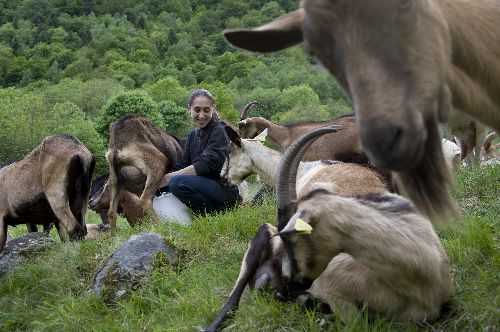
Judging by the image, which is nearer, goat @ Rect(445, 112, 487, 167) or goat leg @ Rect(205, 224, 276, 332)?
goat leg @ Rect(205, 224, 276, 332)

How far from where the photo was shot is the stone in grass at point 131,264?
17.3 feet

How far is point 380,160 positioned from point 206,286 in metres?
3.10

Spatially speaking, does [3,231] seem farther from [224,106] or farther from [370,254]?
[224,106]

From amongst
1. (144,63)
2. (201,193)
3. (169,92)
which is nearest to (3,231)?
(201,193)

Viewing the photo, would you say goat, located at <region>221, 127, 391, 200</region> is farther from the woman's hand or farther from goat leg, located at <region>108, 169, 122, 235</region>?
goat leg, located at <region>108, 169, 122, 235</region>

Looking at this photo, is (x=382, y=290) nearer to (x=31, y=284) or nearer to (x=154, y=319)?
(x=154, y=319)

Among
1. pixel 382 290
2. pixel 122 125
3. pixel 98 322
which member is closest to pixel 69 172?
pixel 122 125

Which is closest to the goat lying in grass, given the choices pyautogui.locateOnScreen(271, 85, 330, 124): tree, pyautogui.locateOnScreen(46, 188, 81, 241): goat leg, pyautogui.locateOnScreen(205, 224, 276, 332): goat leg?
pyautogui.locateOnScreen(205, 224, 276, 332): goat leg

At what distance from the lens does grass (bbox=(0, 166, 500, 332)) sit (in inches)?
153

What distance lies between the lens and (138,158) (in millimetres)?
8492

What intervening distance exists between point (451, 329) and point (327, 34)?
2121 mm

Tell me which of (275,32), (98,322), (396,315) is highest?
(275,32)

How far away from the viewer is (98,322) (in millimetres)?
5047

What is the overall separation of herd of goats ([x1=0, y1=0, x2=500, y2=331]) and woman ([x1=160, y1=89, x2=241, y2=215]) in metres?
1.27
